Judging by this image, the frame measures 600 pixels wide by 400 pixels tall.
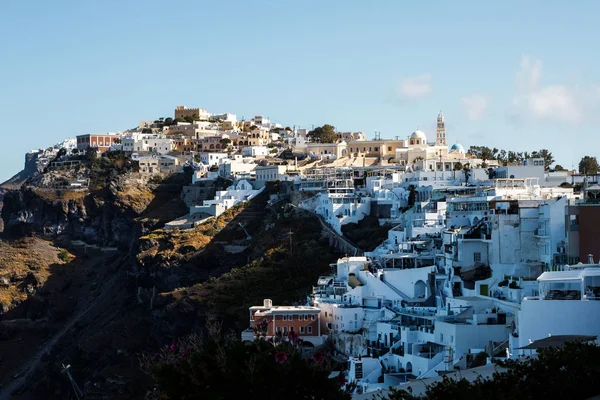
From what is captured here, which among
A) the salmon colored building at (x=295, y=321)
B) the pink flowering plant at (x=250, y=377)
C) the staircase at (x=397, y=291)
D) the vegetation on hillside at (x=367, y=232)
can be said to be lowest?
the salmon colored building at (x=295, y=321)

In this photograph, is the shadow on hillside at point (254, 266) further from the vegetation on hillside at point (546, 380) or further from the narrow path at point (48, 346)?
the vegetation on hillside at point (546, 380)

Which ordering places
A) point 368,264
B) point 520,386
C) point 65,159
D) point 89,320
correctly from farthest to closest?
point 65,159, point 89,320, point 368,264, point 520,386

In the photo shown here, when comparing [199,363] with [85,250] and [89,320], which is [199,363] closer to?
[89,320]

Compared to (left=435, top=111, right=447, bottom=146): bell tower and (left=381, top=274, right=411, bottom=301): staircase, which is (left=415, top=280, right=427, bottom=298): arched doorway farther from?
(left=435, top=111, right=447, bottom=146): bell tower

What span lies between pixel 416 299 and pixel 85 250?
52.1 metres

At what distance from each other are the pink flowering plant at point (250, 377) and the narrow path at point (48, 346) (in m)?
50.5

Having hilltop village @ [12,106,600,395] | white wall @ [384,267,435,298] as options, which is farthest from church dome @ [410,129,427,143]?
white wall @ [384,267,435,298]

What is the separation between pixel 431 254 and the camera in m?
44.1

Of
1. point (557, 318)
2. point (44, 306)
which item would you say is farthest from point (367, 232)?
point (44, 306)

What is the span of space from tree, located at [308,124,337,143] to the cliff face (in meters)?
16.1

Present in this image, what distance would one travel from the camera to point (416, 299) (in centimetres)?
4181

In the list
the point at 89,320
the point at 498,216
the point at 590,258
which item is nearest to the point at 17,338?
the point at 89,320

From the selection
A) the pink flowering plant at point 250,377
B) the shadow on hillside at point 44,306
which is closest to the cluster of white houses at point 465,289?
the pink flowering plant at point 250,377

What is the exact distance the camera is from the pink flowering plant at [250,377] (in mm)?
17266
